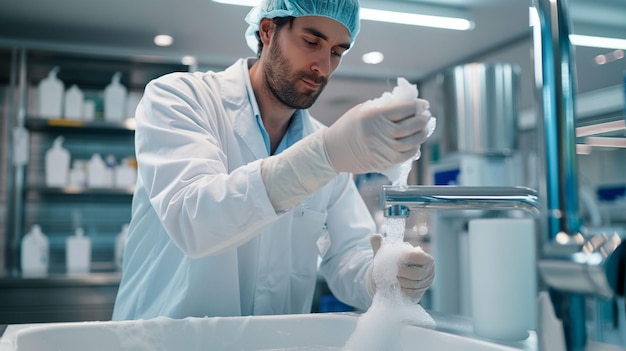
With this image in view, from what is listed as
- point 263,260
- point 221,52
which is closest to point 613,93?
point 221,52

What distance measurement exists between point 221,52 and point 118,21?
92 centimetres

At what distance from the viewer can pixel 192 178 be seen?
3.43 feet

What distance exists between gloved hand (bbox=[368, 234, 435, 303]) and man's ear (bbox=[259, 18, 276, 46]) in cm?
72

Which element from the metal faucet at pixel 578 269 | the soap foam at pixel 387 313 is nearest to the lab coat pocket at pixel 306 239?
the soap foam at pixel 387 313

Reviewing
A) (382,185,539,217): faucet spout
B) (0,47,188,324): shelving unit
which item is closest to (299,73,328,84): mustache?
(382,185,539,217): faucet spout

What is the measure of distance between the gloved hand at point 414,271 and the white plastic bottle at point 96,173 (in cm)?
279

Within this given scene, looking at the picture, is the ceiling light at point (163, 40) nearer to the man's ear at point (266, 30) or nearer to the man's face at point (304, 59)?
the man's ear at point (266, 30)

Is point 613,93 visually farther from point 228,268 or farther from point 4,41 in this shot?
point 4,41

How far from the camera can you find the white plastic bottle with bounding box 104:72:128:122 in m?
3.54

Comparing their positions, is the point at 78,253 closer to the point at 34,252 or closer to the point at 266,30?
the point at 34,252

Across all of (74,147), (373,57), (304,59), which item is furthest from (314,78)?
(373,57)

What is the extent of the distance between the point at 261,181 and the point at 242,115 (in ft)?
1.47

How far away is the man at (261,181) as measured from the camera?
0.93 metres

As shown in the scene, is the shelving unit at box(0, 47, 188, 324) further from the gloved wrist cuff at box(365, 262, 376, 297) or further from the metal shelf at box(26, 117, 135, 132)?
the gloved wrist cuff at box(365, 262, 376, 297)
